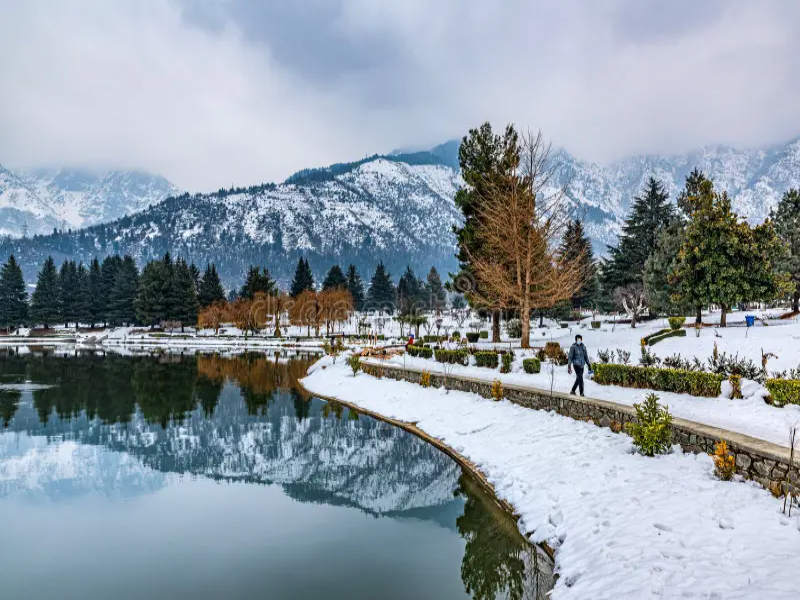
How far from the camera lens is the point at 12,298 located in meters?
94.2

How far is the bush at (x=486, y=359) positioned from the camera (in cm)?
2278

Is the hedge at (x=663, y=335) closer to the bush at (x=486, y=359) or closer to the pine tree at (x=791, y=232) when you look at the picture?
the bush at (x=486, y=359)

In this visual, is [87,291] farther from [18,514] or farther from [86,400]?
[18,514]

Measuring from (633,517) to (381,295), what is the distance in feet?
342

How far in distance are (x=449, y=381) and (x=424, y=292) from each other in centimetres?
10266

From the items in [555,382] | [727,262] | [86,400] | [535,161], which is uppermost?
[535,161]

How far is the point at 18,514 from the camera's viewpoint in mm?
10672

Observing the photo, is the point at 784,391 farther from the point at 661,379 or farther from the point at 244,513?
the point at 244,513

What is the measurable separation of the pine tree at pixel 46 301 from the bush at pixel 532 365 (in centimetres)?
10266

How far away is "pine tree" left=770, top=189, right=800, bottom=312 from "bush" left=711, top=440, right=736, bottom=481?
33.3 m

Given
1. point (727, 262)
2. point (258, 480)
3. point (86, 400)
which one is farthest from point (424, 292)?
point (258, 480)

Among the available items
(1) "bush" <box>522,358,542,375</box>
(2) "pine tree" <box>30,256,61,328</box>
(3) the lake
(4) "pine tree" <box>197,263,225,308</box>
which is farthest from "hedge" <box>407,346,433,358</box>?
(2) "pine tree" <box>30,256,61,328</box>

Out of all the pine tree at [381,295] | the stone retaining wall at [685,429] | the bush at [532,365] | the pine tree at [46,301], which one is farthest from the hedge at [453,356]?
the pine tree at [46,301]

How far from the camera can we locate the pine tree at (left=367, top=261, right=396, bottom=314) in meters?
111
